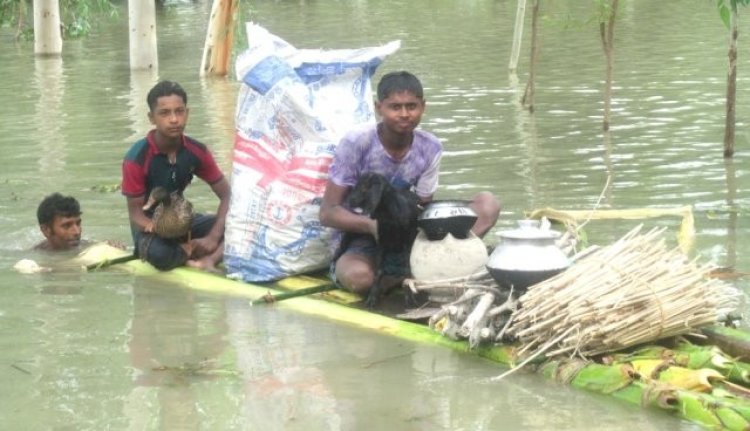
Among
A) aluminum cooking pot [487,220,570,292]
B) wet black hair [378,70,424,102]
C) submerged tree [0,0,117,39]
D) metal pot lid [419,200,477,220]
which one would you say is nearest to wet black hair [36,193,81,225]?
wet black hair [378,70,424,102]

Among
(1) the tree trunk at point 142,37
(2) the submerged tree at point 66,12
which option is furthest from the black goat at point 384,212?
(2) the submerged tree at point 66,12

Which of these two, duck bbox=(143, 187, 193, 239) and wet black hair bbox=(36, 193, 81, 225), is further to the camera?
wet black hair bbox=(36, 193, 81, 225)

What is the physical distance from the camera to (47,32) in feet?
67.7

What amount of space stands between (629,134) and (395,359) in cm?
644

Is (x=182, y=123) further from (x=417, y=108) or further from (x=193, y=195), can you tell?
(x=193, y=195)

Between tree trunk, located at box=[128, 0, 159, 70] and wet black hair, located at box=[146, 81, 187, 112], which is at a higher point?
wet black hair, located at box=[146, 81, 187, 112]

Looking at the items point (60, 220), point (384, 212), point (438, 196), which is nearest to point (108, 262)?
point (60, 220)

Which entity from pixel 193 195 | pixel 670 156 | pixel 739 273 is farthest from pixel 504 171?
pixel 739 273

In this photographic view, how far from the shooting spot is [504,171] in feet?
31.9

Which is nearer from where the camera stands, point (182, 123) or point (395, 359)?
point (395, 359)

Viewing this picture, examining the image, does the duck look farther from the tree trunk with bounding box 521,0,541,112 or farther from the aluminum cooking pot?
the tree trunk with bounding box 521,0,541,112

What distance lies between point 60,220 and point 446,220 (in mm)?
2804

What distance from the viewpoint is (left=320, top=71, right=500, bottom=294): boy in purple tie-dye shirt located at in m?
5.91

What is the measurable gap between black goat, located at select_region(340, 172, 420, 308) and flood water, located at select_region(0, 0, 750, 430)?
0.39 meters
